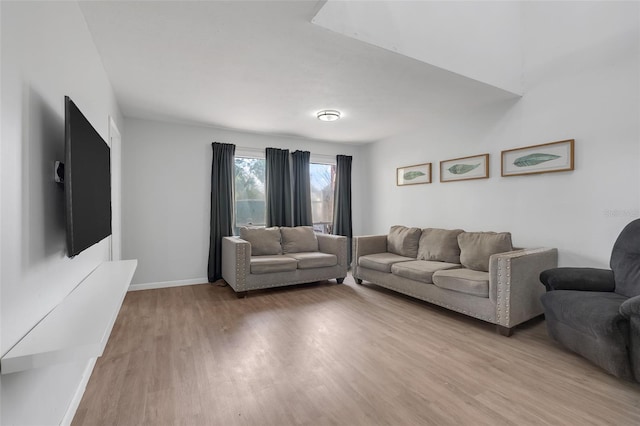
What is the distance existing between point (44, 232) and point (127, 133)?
3428 mm

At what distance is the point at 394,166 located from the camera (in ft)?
17.5

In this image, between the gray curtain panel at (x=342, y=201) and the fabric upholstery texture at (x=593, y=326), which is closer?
the fabric upholstery texture at (x=593, y=326)

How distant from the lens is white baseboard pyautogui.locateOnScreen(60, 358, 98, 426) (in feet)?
5.16

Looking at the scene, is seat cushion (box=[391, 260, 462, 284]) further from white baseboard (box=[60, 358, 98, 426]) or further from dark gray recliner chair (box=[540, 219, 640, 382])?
white baseboard (box=[60, 358, 98, 426])

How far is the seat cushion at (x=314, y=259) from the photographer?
430 cm

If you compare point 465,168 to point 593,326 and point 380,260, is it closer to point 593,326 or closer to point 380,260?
point 380,260

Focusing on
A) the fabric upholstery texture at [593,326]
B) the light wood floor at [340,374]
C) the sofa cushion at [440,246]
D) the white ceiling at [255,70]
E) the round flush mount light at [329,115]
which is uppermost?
the white ceiling at [255,70]

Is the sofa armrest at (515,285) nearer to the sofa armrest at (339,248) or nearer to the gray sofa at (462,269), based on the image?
the gray sofa at (462,269)

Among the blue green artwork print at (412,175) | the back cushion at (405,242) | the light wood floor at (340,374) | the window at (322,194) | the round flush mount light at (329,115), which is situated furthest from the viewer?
the window at (322,194)

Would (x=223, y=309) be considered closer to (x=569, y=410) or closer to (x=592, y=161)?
(x=569, y=410)

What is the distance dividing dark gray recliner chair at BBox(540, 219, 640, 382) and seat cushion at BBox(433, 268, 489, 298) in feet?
1.54

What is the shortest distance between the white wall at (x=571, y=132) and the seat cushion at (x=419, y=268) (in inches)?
31.5

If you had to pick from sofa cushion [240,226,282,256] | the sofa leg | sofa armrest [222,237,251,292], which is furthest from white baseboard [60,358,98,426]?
the sofa leg

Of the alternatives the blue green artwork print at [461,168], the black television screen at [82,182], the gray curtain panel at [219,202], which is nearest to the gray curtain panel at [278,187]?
the gray curtain panel at [219,202]
